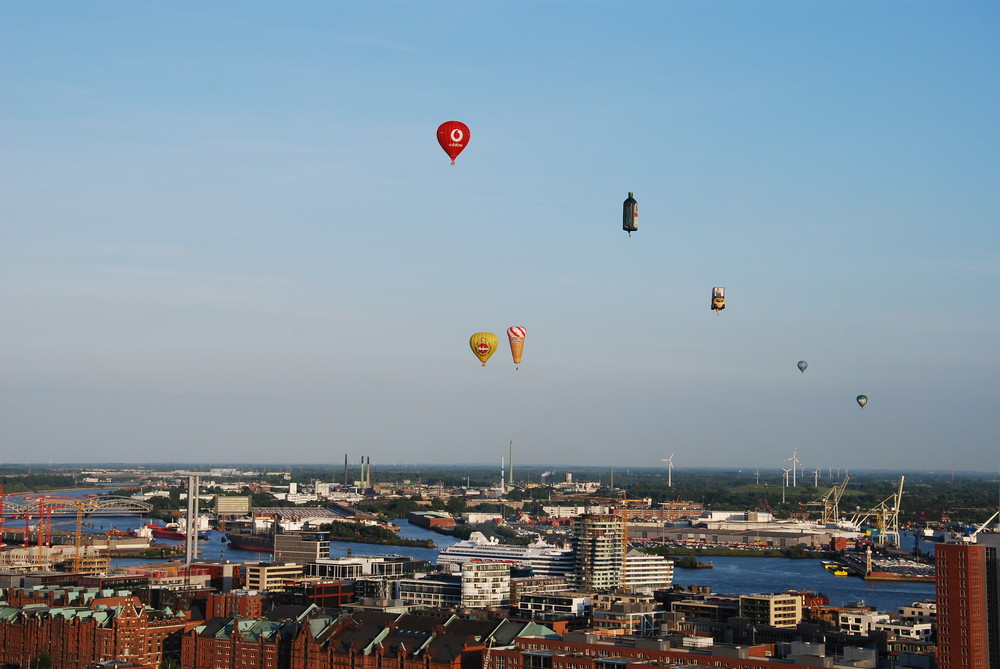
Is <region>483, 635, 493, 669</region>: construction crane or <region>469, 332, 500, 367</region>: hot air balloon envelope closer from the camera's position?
<region>483, 635, 493, 669</region>: construction crane

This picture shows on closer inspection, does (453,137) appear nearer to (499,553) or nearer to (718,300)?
(718,300)

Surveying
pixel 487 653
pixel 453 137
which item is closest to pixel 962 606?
pixel 487 653

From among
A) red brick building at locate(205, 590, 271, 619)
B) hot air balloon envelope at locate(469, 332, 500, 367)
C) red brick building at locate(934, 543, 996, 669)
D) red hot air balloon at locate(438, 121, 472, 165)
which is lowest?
red brick building at locate(205, 590, 271, 619)

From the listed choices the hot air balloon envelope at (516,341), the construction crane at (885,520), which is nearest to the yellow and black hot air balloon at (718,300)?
the hot air balloon envelope at (516,341)

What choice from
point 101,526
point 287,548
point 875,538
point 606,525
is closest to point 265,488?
point 101,526

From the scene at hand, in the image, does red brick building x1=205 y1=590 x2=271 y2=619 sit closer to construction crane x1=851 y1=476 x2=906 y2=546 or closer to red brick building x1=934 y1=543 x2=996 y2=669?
red brick building x1=934 y1=543 x2=996 y2=669

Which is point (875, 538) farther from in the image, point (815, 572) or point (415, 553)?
point (415, 553)

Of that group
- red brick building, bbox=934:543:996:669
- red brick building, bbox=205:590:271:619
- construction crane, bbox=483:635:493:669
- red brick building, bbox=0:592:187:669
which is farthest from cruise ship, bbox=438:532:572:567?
red brick building, bbox=934:543:996:669
